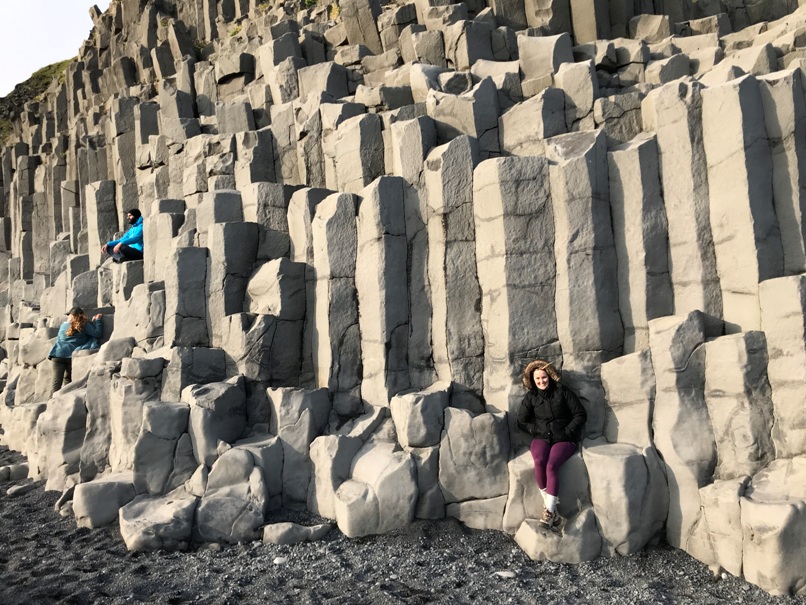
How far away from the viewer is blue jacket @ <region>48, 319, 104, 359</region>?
1160 centimetres

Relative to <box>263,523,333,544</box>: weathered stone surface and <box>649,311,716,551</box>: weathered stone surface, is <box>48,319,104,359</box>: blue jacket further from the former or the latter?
<box>649,311,716,551</box>: weathered stone surface

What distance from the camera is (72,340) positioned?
11.6m

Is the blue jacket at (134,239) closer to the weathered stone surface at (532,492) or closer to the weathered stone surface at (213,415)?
the weathered stone surface at (213,415)

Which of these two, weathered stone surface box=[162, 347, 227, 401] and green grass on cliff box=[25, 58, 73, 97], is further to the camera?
green grass on cliff box=[25, 58, 73, 97]

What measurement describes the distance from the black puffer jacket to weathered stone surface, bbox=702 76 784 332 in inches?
76.1

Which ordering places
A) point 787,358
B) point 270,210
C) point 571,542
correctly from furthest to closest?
1. point 270,210
2. point 571,542
3. point 787,358

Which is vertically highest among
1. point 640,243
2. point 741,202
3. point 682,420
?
point 741,202

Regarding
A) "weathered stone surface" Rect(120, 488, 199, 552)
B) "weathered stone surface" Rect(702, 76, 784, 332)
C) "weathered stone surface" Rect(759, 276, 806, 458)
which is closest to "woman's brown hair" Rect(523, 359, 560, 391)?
"weathered stone surface" Rect(702, 76, 784, 332)

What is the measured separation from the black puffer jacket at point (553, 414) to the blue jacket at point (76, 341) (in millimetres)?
7730

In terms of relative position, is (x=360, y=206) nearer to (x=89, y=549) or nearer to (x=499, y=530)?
(x=499, y=530)

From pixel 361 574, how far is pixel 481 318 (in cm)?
347

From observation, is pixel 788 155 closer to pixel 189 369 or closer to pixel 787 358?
pixel 787 358

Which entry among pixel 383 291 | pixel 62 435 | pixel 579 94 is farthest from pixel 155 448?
pixel 579 94

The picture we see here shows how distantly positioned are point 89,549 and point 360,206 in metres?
5.34
